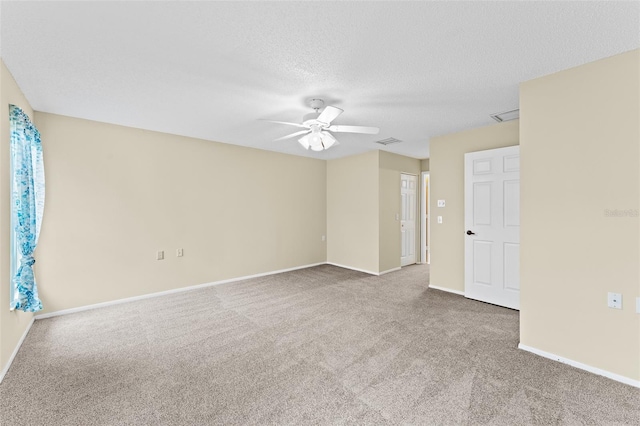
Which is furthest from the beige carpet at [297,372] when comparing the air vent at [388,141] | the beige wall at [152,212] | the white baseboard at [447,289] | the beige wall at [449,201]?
the air vent at [388,141]

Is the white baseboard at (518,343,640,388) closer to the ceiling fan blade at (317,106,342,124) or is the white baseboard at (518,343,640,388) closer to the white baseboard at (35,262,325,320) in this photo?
the ceiling fan blade at (317,106,342,124)

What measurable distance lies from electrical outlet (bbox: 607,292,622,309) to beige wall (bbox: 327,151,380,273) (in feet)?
11.2

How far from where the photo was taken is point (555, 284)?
2352mm

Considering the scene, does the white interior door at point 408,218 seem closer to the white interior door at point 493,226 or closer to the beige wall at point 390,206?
the beige wall at point 390,206

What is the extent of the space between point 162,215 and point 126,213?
0.46 meters

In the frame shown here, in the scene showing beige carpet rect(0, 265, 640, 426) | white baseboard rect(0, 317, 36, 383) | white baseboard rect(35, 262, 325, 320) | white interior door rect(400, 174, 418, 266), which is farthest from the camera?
white interior door rect(400, 174, 418, 266)

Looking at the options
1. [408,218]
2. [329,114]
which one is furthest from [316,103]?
[408,218]

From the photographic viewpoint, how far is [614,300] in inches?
82.0

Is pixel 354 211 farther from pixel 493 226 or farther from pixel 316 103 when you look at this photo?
pixel 316 103

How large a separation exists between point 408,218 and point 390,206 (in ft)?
2.67

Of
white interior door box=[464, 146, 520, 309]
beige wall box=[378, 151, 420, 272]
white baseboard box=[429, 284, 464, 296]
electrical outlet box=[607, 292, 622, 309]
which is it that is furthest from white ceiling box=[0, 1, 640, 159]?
white baseboard box=[429, 284, 464, 296]

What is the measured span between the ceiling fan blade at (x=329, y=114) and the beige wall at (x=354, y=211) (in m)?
2.80

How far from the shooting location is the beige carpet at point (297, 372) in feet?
5.76

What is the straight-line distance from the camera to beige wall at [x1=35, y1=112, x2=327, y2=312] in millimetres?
3408
